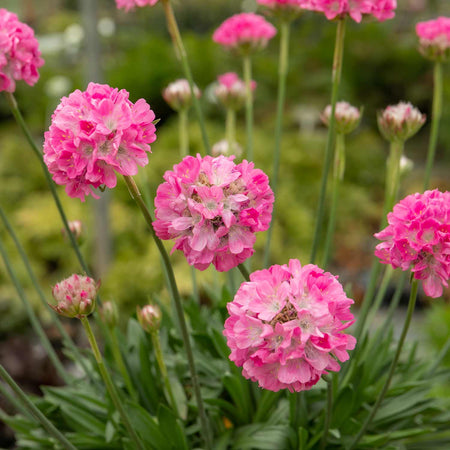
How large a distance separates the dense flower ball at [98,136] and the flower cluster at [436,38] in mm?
639

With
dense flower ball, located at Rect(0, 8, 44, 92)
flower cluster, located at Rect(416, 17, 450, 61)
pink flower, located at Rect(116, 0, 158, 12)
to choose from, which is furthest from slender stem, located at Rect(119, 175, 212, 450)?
flower cluster, located at Rect(416, 17, 450, 61)

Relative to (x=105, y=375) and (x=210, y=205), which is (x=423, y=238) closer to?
(x=210, y=205)

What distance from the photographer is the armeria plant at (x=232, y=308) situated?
557 millimetres

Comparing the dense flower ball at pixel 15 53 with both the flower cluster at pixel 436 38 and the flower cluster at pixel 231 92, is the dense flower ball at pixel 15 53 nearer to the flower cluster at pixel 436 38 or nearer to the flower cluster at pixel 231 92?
the flower cluster at pixel 231 92

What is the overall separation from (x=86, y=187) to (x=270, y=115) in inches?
137

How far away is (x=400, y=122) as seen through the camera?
89cm

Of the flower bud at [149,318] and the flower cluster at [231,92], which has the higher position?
the flower cluster at [231,92]

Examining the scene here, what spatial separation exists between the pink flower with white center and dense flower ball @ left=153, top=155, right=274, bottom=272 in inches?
24.3

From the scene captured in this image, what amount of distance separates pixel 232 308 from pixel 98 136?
21cm

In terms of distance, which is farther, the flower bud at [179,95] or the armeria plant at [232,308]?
the flower bud at [179,95]

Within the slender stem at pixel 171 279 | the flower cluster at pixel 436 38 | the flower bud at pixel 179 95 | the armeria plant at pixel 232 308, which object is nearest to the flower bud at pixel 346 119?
the armeria plant at pixel 232 308

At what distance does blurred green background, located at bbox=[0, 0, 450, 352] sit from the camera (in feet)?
8.85

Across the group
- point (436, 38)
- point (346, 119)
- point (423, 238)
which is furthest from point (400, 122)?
point (423, 238)

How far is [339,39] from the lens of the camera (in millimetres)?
Answer: 863
